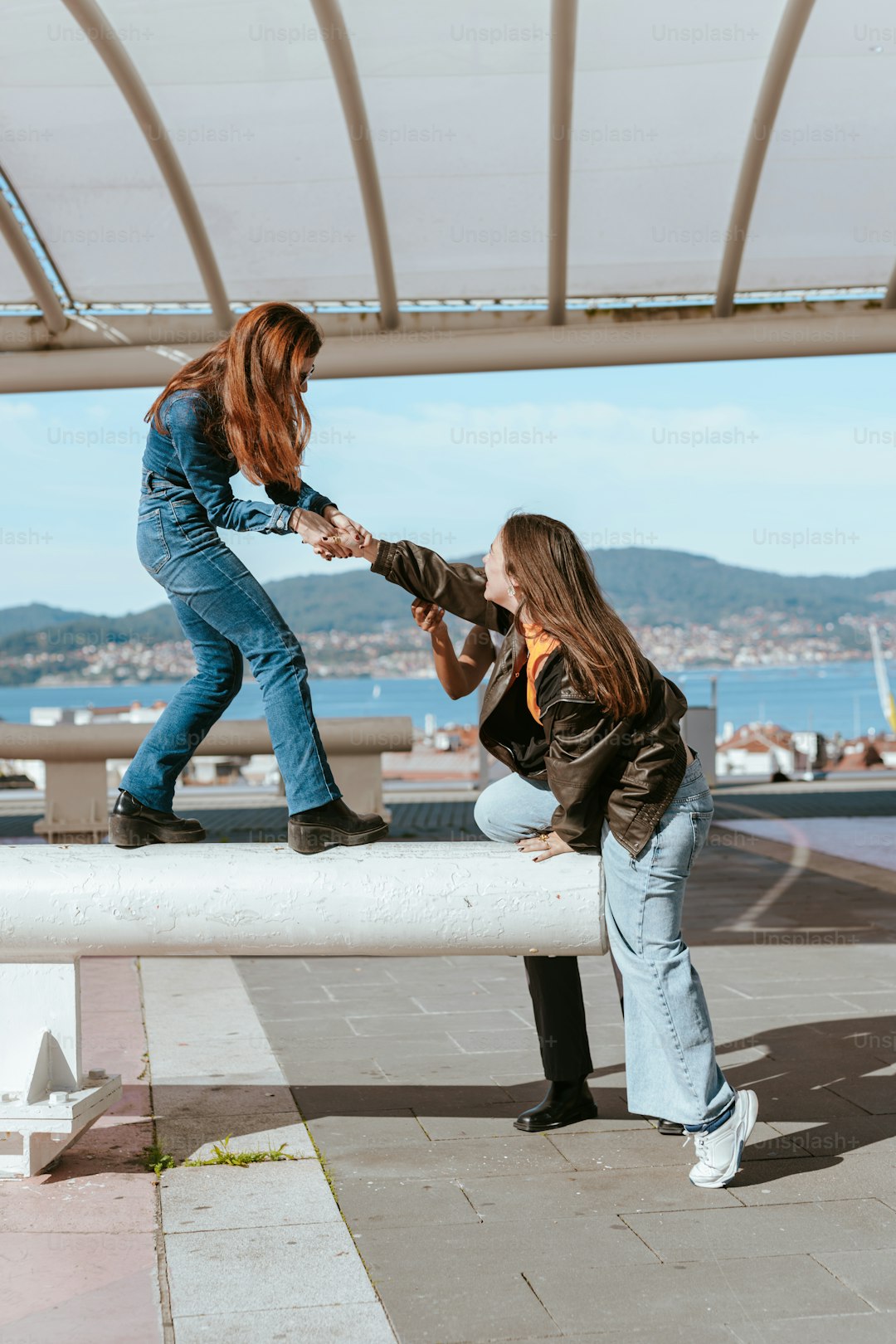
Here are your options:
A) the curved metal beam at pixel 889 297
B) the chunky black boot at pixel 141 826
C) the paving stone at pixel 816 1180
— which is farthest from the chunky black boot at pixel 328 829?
the curved metal beam at pixel 889 297

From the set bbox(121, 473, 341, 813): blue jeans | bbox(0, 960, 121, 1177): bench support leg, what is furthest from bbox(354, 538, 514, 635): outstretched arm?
bbox(0, 960, 121, 1177): bench support leg

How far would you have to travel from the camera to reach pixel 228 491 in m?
4.25

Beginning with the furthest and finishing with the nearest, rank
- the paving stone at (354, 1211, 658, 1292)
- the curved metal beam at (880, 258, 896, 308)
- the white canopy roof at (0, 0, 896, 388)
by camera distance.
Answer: the curved metal beam at (880, 258, 896, 308)
the white canopy roof at (0, 0, 896, 388)
the paving stone at (354, 1211, 658, 1292)

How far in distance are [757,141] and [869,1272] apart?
7950 mm

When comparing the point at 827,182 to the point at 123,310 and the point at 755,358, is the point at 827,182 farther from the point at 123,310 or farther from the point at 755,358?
the point at 123,310

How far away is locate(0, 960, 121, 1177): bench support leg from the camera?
13.8 ft

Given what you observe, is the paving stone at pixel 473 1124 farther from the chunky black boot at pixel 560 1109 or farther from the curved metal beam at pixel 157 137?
the curved metal beam at pixel 157 137

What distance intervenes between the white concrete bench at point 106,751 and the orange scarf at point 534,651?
638cm

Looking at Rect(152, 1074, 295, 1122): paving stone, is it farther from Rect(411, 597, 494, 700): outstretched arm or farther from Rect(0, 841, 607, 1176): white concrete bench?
Rect(411, 597, 494, 700): outstretched arm

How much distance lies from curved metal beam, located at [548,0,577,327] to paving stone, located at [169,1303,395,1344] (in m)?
7.58

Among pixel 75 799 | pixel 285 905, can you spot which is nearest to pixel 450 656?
pixel 285 905

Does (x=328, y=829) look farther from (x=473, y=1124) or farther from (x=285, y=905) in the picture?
(x=473, y=1124)

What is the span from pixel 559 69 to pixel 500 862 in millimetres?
6532

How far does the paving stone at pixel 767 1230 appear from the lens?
11.7 feet
